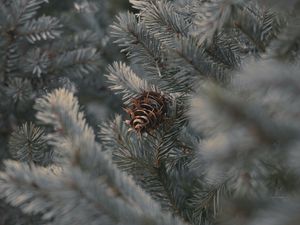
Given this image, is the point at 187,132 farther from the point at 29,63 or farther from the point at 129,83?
the point at 29,63

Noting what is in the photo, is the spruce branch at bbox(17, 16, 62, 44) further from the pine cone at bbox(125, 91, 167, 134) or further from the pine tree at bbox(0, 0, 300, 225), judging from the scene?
the pine cone at bbox(125, 91, 167, 134)

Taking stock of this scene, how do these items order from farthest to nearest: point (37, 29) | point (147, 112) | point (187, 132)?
point (37, 29)
point (187, 132)
point (147, 112)

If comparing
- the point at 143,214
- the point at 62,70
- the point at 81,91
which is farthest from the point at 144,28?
the point at 81,91

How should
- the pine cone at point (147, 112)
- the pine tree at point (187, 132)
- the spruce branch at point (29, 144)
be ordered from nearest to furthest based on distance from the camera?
the pine tree at point (187, 132) < the pine cone at point (147, 112) < the spruce branch at point (29, 144)

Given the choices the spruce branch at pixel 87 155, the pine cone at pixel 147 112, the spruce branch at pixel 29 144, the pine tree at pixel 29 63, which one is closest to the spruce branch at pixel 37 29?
the pine tree at pixel 29 63

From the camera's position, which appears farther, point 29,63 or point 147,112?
point 29,63

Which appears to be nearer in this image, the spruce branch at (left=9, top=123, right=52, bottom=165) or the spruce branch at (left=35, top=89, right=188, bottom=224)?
the spruce branch at (left=35, top=89, right=188, bottom=224)

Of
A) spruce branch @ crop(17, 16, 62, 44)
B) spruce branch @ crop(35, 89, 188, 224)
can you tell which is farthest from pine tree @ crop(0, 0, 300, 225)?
spruce branch @ crop(17, 16, 62, 44)

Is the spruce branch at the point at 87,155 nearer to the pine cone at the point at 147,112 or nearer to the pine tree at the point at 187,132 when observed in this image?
the pine tree at the point at 187,132

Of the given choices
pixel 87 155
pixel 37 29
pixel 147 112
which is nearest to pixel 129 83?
pixel 147 112
